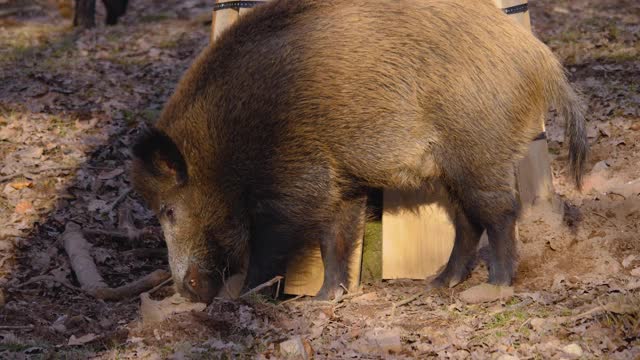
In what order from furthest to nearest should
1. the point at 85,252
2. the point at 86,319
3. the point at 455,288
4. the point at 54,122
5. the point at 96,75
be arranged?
the point at 96,75
the point at 54,122
the point at 85,252
the point at 455,288
the point at 86,319

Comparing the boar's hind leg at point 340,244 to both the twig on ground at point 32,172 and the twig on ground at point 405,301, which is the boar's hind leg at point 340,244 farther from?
the twig on ground at point 32,172

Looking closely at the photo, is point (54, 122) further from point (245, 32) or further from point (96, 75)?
point (245, 32)

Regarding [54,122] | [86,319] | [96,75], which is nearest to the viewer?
[86,319]

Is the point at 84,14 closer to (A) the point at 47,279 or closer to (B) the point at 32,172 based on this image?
(B) the point at 32,172

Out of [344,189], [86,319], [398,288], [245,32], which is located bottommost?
[398,288]

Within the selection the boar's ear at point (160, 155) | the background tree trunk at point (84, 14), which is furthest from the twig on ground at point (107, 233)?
the background tree trunk at point (84, 14)

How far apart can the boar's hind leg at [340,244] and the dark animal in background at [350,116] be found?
0.33ft

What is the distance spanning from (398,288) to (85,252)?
190 centimetres

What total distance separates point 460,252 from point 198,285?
1455 mm

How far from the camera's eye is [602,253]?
178 inches

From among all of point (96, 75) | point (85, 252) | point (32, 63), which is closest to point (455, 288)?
point (85, 252)

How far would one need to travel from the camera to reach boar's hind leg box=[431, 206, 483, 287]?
181 inches

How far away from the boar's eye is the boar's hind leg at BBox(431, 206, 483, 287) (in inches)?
58.4

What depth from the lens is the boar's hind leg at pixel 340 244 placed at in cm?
463
